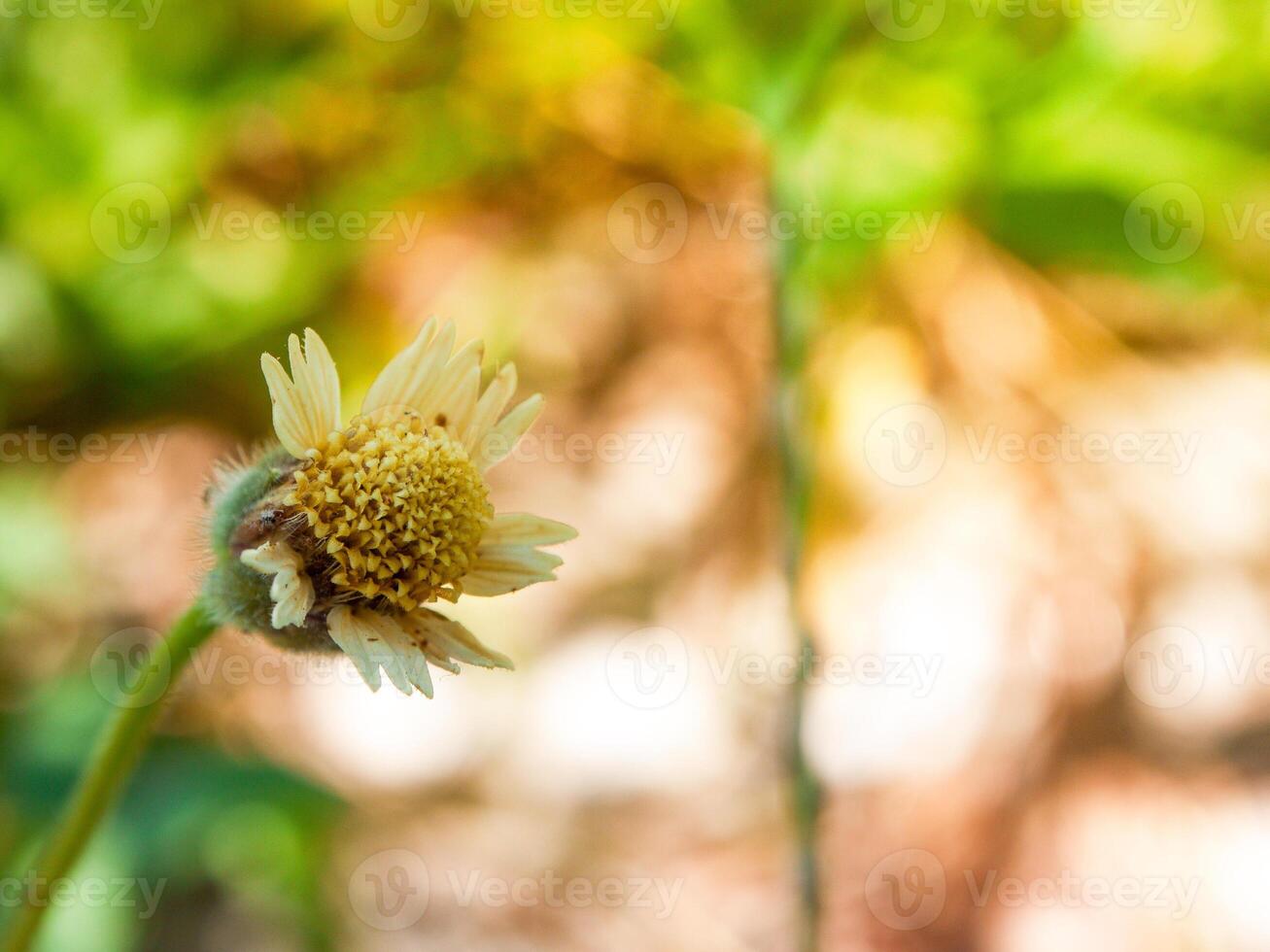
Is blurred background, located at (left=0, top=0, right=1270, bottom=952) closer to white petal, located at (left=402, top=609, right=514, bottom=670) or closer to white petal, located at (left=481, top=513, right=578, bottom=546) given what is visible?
white petal, located at (left=481, top=513, right=578, bottom=546)

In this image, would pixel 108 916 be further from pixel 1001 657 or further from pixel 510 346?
pixel 1001 657

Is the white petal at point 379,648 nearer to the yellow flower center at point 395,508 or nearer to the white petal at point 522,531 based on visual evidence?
the yellow flower center at point 395,508

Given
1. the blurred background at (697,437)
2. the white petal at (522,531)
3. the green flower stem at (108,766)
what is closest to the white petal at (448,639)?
the white petal at (522,531)

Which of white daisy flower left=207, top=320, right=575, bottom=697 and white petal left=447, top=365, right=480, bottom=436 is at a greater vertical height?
white petal left=447, top=365, right=480, bottom=436

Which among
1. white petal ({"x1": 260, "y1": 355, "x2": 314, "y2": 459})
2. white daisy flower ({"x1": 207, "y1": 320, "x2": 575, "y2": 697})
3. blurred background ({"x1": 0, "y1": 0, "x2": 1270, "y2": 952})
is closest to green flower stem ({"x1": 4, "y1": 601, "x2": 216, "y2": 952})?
white daisy flower ({"x1": 207, "y1": 320, "x2": 575, "y2": 697})

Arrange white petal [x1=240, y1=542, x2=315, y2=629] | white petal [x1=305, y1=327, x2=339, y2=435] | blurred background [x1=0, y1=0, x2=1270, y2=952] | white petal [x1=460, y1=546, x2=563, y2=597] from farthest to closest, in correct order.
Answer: blurred background [x1=0, y1=0, x2=1270, y2=952], white petal [x1=460, y1=546, x2=563, y2=597], white petal [x1=305, y1=327, x2=339, y2=435], white petal [x1=240, y1=542, x2=315, y2=629]

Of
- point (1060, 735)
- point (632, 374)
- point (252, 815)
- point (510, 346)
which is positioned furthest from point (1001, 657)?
point (252, 815)

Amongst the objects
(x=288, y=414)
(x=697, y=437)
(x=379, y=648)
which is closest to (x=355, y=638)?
(x=379, y=648)
